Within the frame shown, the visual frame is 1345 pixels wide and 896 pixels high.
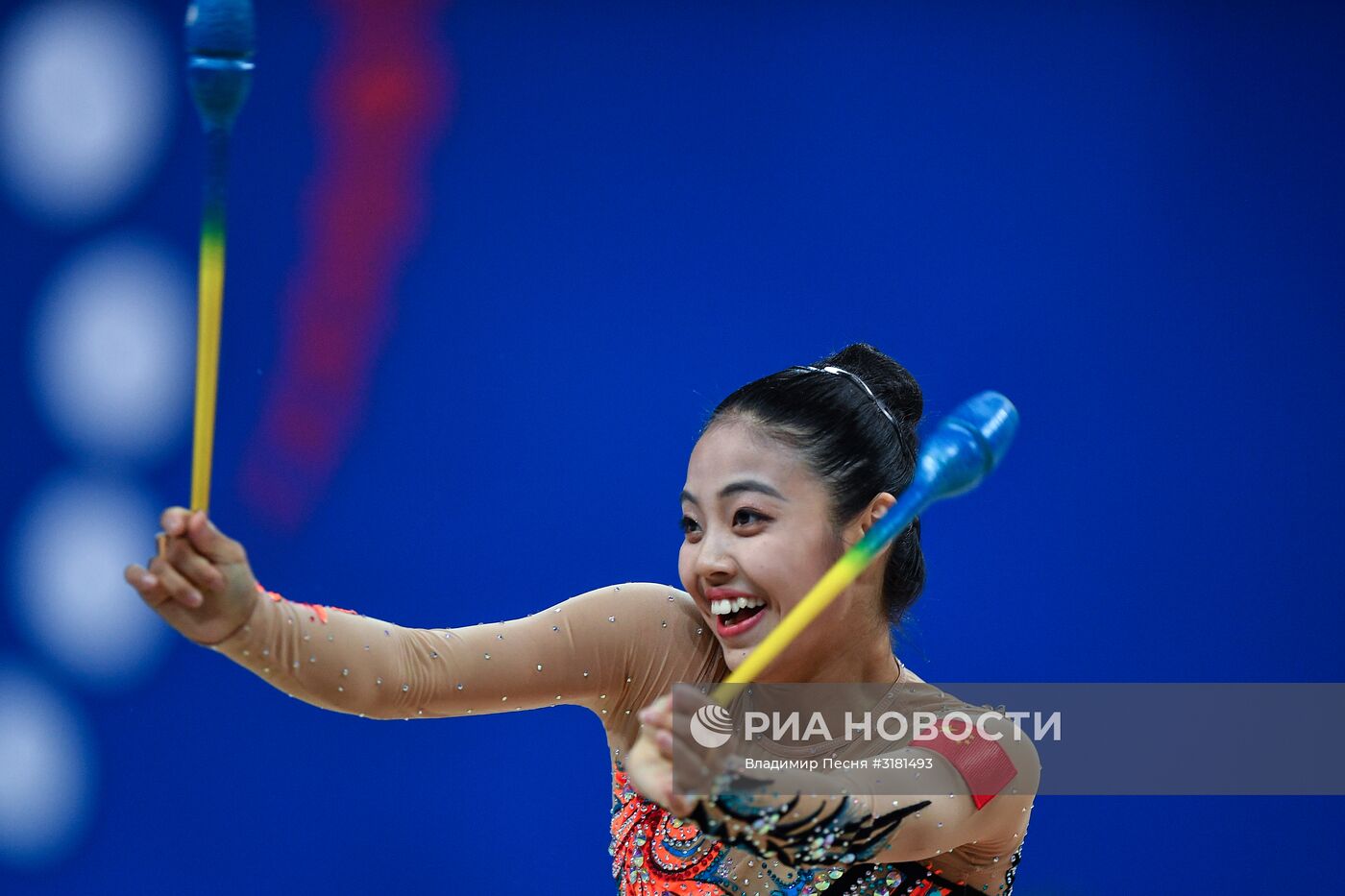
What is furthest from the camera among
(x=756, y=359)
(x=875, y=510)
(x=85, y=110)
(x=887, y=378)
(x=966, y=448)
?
(x=756, y=359)

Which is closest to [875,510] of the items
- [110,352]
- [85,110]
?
[110,352]

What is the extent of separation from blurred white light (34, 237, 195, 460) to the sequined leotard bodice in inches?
32.4

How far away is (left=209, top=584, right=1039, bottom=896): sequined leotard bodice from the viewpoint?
124 cm

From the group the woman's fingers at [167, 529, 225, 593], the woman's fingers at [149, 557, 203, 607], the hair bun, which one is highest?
the hair bun

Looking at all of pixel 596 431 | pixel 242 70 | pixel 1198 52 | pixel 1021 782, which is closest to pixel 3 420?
pixel 596 431

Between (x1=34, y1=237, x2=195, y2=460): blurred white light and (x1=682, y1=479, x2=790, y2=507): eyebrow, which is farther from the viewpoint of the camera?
(x1=34, y1=237, x2=195, y2=460): blurred white light

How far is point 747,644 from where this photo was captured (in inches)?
53.7

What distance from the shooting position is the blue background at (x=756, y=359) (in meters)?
2.12

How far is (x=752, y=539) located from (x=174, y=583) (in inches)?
19.4

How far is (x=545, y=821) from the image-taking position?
218 cm

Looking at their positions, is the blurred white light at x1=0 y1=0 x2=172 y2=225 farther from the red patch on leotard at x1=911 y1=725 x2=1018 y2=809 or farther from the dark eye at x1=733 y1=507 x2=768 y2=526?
the red patch on leotard at x1=911 y1=725 x2=1018 y2=809

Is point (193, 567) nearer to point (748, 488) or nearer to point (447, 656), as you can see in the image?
point (447, 656)

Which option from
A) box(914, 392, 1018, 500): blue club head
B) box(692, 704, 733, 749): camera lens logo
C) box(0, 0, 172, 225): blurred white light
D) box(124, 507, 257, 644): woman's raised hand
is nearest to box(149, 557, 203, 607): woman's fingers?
box(124, 507, 257, 644): woman's raised hand

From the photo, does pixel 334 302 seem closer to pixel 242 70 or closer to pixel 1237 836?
pixel 242 70
